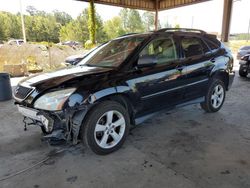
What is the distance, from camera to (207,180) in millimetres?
2137

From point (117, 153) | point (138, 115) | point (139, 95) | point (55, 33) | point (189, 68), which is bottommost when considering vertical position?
Result: point (117, 153)

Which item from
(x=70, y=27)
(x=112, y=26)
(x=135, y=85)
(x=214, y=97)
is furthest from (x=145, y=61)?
(x=112, y=26)

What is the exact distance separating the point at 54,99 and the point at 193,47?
255 centimetres

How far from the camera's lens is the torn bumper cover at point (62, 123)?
2348mm

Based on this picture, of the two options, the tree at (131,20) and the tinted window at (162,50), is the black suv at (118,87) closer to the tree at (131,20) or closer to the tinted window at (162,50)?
the tinted window at (162,50)


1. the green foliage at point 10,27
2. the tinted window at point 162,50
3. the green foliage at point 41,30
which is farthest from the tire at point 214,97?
the green foliage at point 10,27

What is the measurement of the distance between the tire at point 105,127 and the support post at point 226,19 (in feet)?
32.5

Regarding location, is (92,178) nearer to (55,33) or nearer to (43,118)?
(43,118)

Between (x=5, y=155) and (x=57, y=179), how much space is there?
1006mm

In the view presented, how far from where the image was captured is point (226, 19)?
10312 millimetres

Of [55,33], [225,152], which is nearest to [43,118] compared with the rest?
[225,152]

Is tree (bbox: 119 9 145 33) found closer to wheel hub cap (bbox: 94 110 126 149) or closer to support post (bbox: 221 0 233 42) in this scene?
support post (bbox: 221 0 233 42)

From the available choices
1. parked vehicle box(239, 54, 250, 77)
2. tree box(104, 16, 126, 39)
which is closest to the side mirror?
parked vehicle box(239, 54, 250, 77)

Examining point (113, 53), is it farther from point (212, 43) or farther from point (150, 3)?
point (150, 3)
